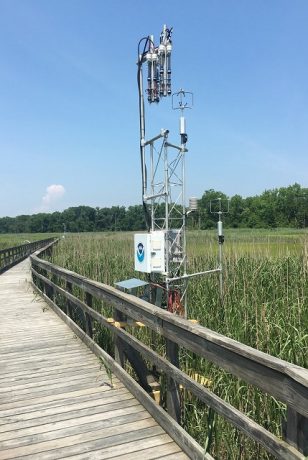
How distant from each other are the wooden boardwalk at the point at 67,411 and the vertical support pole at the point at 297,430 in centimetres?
109

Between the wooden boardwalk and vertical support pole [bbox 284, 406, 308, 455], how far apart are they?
1094 millimetres

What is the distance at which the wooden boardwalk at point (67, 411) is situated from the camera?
278cm

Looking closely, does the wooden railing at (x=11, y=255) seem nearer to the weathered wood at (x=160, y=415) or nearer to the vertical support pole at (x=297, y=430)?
the weathered wood at (x=160, y=415)

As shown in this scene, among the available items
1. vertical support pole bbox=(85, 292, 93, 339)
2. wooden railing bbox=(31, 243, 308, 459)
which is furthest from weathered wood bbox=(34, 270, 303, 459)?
vertical support pole bbox=(85, 292, 93, 339)

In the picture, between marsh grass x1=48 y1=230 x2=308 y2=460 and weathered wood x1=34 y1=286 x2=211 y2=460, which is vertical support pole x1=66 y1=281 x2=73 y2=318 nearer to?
marsh grass x1=48 y1=230 x2=308 y2=460

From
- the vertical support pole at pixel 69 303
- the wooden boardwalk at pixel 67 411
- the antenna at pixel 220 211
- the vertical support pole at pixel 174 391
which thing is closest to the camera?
the wooden boardwalk at pixel 67 411

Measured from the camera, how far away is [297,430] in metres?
1.76

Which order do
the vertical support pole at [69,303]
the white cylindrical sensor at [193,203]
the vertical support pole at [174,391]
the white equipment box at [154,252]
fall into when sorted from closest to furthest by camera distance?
the vertical support pole at [174,391] → the white equipment box at [154,252] → the white cylindrical sensor at [193,203] → the vertical support pole at [69,303]

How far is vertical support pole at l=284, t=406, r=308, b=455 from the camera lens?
1731 mm

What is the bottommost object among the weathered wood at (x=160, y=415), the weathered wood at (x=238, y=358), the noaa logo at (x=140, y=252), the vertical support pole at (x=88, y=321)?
the weathered wood at (x=160, y=415)

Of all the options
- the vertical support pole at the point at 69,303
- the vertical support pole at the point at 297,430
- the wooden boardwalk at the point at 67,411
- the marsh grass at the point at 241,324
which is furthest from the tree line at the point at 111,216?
the vertical support pole at the point at 297,430

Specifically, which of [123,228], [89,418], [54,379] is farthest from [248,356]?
[123,228]

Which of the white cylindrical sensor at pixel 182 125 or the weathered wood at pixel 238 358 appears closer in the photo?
the weathered wood at pixel 238 358

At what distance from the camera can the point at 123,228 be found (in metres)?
99.3
